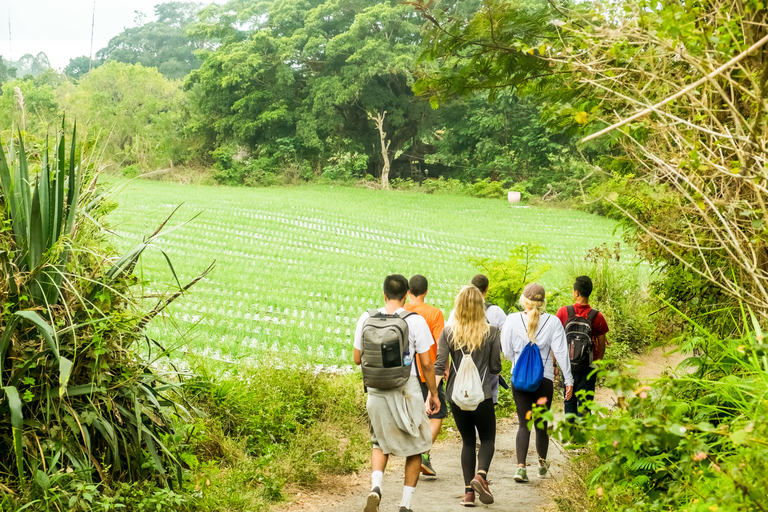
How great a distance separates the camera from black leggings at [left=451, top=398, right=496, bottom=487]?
17.7 feet

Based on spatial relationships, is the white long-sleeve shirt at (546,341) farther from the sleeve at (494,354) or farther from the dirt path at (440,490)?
the dirt path at (440,490)

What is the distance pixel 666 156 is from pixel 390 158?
44.6 metres

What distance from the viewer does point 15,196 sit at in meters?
4.29

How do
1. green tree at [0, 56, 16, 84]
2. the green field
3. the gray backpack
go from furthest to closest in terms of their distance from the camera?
green tree at [0, 56, 16, 84] → the green field → the gray backpack

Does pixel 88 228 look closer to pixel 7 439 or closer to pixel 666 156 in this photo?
pixel 7 439

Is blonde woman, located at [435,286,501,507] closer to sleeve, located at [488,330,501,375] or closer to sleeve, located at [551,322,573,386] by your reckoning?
sleeve, located at [488,330,501,375]

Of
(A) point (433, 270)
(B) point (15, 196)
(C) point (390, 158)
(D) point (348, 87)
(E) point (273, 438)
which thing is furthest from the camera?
(C) point (390, 158)

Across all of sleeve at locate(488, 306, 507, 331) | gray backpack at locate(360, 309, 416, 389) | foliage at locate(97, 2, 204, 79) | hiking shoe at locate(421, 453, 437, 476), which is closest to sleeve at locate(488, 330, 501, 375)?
sleeve at locate(488, 306, 507, 331)

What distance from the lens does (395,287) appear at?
16.5ft

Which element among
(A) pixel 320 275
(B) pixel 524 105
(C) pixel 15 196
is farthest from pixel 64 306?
(B) pixel 524 105

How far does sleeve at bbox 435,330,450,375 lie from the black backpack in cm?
132

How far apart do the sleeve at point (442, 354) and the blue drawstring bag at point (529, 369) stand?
2.06ft

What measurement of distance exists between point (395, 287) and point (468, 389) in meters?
0.97

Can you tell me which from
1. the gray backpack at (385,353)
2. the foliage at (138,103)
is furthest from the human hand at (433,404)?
the foliage at (138,103)
